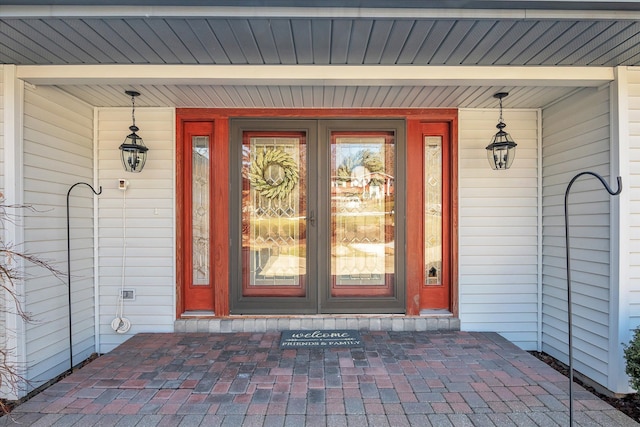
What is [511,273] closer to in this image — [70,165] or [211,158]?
[211,158]

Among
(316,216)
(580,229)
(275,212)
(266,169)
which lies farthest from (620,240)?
(266,169)

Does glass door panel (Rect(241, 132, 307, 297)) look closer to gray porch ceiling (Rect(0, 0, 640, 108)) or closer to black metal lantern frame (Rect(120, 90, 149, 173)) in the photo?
gray porch ceiling (Rect(0, 0, 640, 108))

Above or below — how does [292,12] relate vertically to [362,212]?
above

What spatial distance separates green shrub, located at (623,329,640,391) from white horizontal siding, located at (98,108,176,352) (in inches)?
159

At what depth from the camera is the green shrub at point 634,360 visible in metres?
2.36

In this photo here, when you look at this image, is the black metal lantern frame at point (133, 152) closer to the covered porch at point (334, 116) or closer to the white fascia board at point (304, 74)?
the covered porch at point (334, 116)

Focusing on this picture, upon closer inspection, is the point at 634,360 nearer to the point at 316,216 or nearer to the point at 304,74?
the point at 316,216

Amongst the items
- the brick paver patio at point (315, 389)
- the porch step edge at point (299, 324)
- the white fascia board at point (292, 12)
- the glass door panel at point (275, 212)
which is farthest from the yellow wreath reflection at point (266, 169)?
the white fascia board at point (292, 12)

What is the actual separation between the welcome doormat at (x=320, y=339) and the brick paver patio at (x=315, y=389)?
0.33ft

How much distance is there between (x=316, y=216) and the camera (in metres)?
3.68

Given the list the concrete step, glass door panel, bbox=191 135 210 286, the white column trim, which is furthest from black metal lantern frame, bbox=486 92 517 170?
glass door panel, bbox=191 135 210 286

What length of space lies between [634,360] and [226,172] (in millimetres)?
3854

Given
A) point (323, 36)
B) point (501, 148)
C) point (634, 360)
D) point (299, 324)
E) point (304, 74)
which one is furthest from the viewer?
point (299, 324)

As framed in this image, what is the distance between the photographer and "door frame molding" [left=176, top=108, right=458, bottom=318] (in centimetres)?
360
